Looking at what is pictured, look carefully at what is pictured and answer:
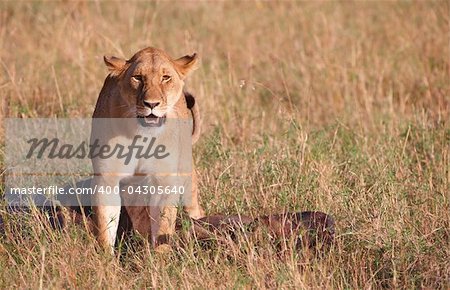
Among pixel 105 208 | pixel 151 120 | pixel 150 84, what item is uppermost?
pixel 150 84

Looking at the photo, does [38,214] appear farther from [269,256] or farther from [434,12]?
[434,12]

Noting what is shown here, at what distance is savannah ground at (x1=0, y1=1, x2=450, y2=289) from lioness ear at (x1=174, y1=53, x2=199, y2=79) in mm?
803

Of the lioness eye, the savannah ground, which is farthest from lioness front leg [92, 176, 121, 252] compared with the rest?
the lioness eye

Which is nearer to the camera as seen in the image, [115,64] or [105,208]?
[105,208]

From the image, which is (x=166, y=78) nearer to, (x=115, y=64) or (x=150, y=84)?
(x=150, y=84)

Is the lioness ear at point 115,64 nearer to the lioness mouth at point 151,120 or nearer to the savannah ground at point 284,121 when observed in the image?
the lioness mouth at point 151,120

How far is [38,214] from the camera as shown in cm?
546

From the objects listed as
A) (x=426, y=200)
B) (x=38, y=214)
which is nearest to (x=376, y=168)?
(x=426, y=200)

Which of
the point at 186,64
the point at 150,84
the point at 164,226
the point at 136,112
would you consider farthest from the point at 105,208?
the point at 186,64

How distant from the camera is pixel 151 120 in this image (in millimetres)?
5371

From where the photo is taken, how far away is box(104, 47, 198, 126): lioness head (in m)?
5.33

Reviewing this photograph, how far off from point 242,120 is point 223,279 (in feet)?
9.86

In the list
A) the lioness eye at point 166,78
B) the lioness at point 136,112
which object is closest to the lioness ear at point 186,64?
the lioness at point 136,112

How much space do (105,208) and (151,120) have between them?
1.99ft
